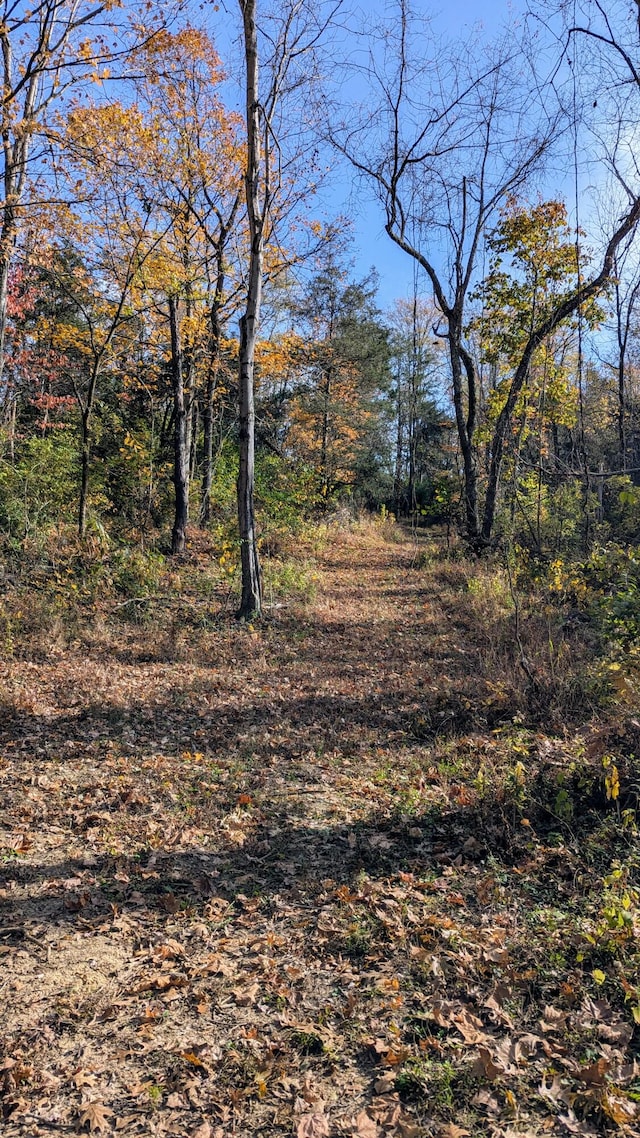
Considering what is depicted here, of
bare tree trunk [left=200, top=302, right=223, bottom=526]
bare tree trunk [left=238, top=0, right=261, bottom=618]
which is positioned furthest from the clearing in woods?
bare tree trunk [left=200, top=302, right=223, bottom=526]

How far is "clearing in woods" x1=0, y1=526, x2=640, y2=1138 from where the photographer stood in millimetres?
2420

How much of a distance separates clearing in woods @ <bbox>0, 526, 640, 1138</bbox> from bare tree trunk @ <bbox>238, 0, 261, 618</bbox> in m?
3.05

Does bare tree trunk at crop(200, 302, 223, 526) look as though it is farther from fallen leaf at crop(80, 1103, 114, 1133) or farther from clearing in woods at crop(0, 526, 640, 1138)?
fallen leaf at crop(80, 1103, 114, 1133)

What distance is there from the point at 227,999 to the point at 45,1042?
0.79 meters

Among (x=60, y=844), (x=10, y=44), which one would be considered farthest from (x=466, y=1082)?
(x=10, y=44)

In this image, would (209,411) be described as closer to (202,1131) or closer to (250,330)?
(250,330)

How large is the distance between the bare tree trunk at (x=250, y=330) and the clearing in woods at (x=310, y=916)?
9.99 ft

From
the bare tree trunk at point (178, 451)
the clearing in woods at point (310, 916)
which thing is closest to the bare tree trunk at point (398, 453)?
the bare tree trunk at point (178, 451)

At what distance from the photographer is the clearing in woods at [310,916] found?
2.42 metres

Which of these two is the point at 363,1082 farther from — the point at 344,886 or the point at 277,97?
the point at 277,97

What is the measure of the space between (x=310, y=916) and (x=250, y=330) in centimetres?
799

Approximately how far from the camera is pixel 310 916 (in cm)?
352

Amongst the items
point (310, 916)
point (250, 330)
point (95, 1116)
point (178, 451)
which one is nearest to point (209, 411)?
point (178, 451)

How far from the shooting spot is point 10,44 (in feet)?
29.8
